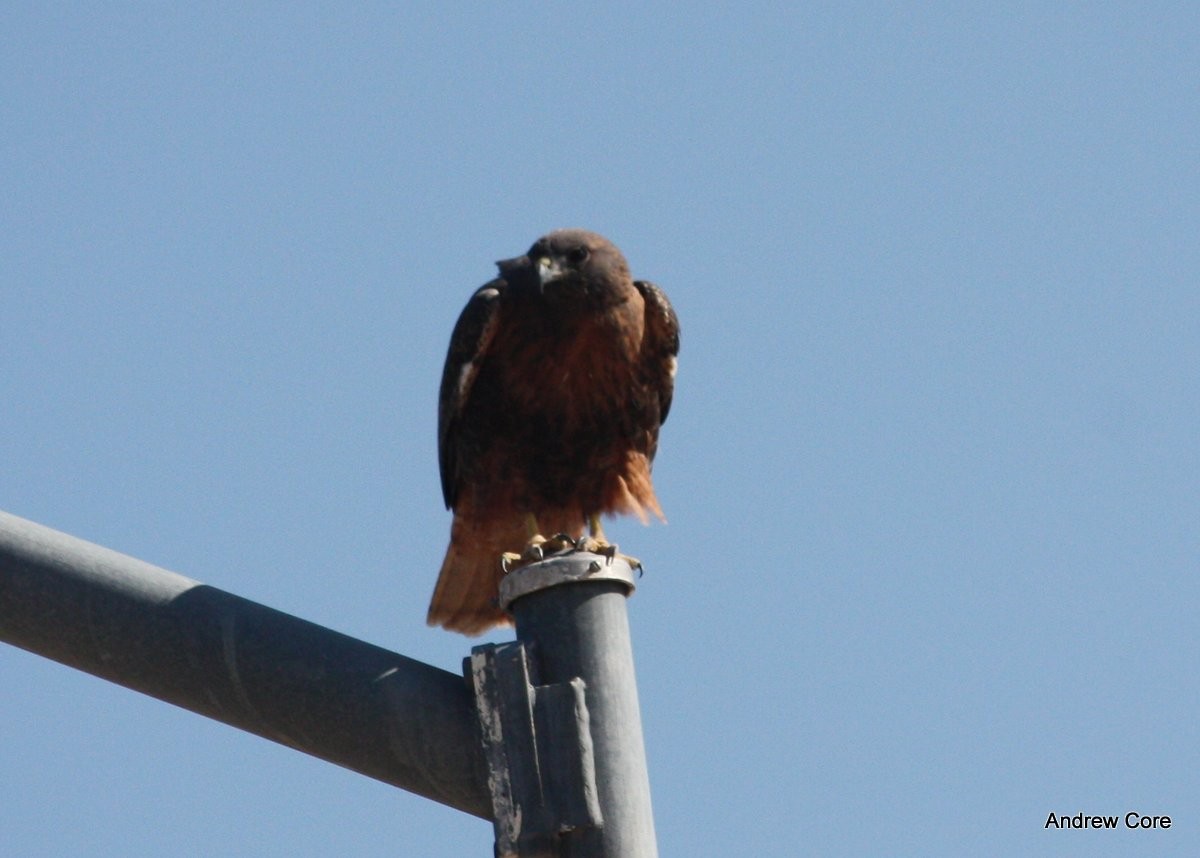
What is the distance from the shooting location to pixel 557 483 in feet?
22.8

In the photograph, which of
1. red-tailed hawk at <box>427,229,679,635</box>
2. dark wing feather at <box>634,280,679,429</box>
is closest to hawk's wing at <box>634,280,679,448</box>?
dark wing feather at <box>634,280,679,429</box>

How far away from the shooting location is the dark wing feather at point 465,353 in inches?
→ 275

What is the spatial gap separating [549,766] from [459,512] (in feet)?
15.1

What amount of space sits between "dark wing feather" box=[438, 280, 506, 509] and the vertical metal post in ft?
13.6

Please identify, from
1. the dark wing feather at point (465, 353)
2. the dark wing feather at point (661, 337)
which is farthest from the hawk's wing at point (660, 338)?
the dark wing feather at point (465, 353)

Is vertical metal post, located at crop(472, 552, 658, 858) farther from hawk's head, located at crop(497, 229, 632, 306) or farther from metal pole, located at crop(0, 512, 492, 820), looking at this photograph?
hawk's head, located at crop(497, 229, 632, 306)

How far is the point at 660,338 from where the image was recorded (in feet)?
24.2

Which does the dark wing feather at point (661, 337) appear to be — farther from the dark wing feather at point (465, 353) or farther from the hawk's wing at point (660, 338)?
the dark wing feather at point (465, 353)

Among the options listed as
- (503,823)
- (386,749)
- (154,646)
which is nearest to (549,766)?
(503,823)

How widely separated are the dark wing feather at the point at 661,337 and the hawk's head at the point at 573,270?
195 mm

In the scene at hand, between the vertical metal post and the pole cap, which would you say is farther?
the pole cap

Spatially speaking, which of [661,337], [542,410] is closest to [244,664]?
[542,410]

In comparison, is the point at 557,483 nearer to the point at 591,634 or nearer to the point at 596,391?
the point at 596,391

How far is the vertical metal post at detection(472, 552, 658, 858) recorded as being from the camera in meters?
2.60
